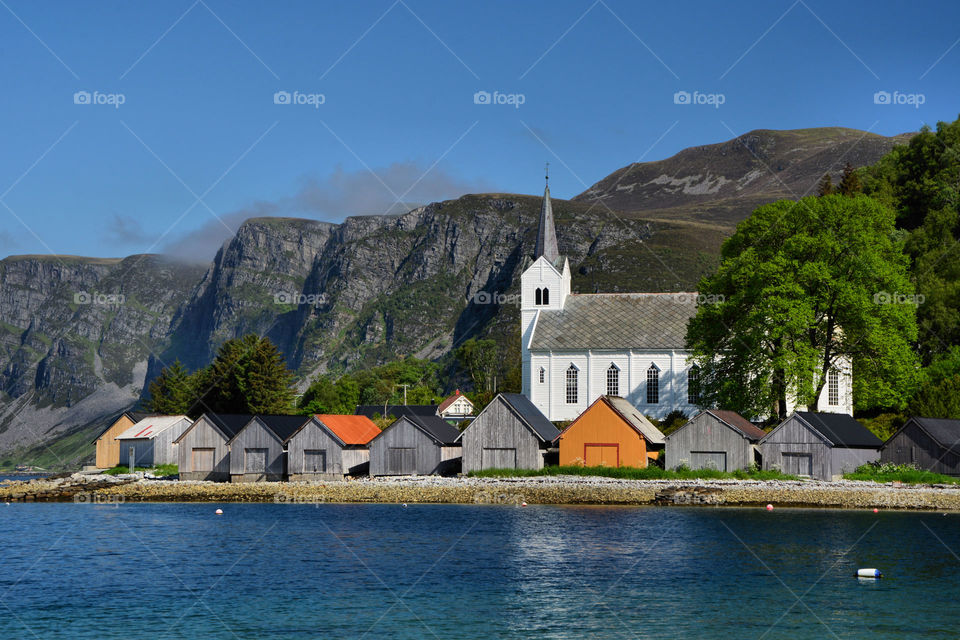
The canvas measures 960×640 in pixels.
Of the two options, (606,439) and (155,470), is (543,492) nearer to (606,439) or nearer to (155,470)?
(606,439)

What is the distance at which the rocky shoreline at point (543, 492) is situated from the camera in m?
54.2

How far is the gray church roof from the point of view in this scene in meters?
85.0

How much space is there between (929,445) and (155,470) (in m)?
59.6

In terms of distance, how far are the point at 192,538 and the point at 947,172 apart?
77.6m

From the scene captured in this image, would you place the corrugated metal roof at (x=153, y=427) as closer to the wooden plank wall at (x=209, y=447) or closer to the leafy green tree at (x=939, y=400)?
the wooden plank wall at (x=209, y=447)

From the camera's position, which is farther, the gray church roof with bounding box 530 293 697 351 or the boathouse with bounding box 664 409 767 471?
the gray church roof with bounding box 530 293 697 351

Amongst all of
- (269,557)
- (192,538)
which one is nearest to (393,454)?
(192,538)

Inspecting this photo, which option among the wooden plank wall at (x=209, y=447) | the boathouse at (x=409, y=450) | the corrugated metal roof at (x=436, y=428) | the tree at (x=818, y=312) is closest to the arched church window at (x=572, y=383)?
the corrugated metal roof at (x=436, y=428)

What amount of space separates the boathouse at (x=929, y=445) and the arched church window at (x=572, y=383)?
29337 millimetres

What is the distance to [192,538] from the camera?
45.5 m

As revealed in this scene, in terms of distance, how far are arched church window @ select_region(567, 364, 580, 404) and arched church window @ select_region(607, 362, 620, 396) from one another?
2.64m

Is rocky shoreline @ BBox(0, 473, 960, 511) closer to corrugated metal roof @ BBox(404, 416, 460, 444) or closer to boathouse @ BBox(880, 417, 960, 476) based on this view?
boathouse @ BBox(880, 417, 960, 476)

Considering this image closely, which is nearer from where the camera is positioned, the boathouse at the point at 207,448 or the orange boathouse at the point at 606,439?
the orange boathouse at the point at 606,439

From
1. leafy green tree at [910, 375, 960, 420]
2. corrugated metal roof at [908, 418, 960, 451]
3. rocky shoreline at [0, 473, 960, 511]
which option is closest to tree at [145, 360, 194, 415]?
rocky shoreline at [0, 473, 960, 511]
